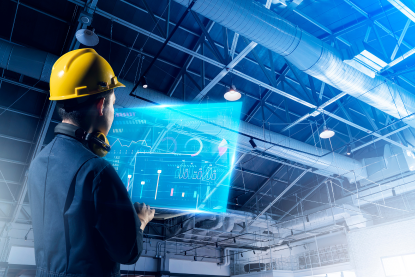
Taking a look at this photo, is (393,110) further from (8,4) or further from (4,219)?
(4,219)

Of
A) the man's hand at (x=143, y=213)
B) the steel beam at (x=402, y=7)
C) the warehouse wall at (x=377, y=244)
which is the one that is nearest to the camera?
the man's hand at (x=143, y=213)

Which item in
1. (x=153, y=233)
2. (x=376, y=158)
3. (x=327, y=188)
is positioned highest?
(x=376, y=158)

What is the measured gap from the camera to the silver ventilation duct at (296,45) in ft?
23.0

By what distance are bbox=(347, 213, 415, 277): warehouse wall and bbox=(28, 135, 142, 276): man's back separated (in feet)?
61.0

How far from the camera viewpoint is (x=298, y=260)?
72.4ft

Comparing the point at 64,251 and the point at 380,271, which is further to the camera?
the point at 380,271

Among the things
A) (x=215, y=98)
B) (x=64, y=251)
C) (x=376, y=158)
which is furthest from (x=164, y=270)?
(x=64, y=251)

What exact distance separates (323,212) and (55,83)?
2015 centimetres

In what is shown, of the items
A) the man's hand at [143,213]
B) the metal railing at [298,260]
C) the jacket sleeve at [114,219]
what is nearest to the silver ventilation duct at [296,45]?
the man's hand at [143,213]

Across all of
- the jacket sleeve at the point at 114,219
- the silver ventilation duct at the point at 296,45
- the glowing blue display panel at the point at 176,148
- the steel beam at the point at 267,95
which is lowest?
the jacket sleeve at the point at 114,219

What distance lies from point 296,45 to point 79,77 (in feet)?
25.1

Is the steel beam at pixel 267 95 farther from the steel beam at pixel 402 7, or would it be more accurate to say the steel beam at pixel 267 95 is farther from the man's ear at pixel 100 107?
the man's ear at pixel 100 107

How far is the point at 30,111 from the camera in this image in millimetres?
12867

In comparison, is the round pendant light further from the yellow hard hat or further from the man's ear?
the man's ear
